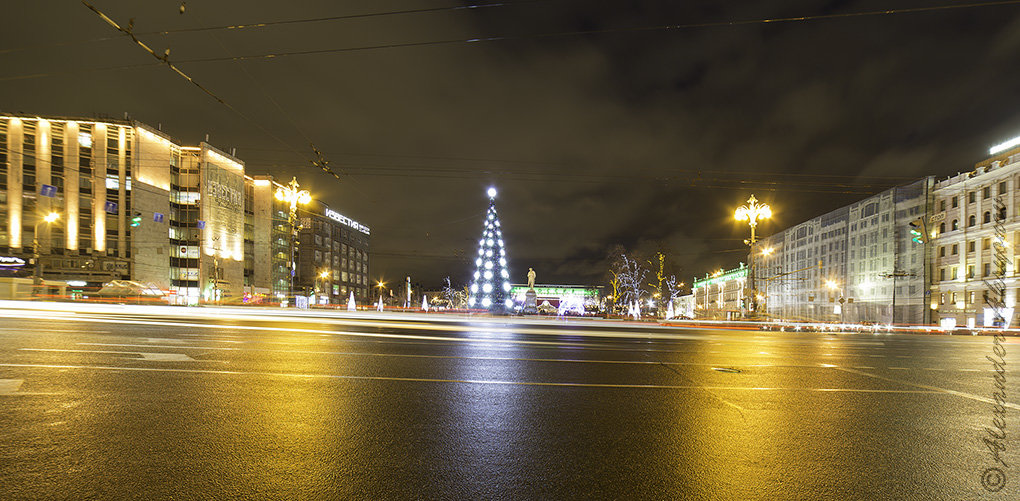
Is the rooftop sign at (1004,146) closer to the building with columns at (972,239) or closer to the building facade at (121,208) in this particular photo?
the building with columns at (972,239)

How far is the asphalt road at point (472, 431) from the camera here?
10.7 feet

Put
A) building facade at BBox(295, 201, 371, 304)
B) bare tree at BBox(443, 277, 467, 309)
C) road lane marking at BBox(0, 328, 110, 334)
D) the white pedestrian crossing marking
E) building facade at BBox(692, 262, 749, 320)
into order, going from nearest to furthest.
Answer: the white pedestrian crossing marking < road lane marking at BBox(0, 328, 110, 334) < bare tree at BBox(443, 277, 467, 309) < building facade at BBox(295, 201, 371, 304) < building facade at BBox(692, 262, 749, 320)

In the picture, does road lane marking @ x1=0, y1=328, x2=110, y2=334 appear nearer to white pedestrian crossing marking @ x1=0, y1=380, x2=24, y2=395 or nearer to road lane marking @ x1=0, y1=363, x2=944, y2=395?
road lane marking @ x1=0, y1=363, x2=944, y2=395

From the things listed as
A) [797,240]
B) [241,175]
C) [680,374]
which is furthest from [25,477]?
[797,240]

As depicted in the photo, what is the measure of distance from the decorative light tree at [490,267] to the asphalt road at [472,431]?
36.6 m

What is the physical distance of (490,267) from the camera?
45.6m

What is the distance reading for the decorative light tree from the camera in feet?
149

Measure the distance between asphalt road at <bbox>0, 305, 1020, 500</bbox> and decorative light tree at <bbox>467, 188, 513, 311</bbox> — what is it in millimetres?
36641

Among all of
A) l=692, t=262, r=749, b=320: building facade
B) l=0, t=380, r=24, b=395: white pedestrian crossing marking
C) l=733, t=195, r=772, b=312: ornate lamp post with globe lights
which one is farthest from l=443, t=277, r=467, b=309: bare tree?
l=0, t=380, r=24, b=395: white pedestrian crossing marking

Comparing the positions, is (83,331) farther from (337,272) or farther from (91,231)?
(337,272)

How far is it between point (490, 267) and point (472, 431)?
135 feet

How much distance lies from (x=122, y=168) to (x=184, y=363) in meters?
67.1

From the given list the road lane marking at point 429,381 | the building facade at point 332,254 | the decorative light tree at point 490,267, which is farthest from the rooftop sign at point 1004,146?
the building facade at point 332,254

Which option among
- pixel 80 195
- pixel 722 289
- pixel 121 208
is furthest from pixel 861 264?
pixel 80 195
